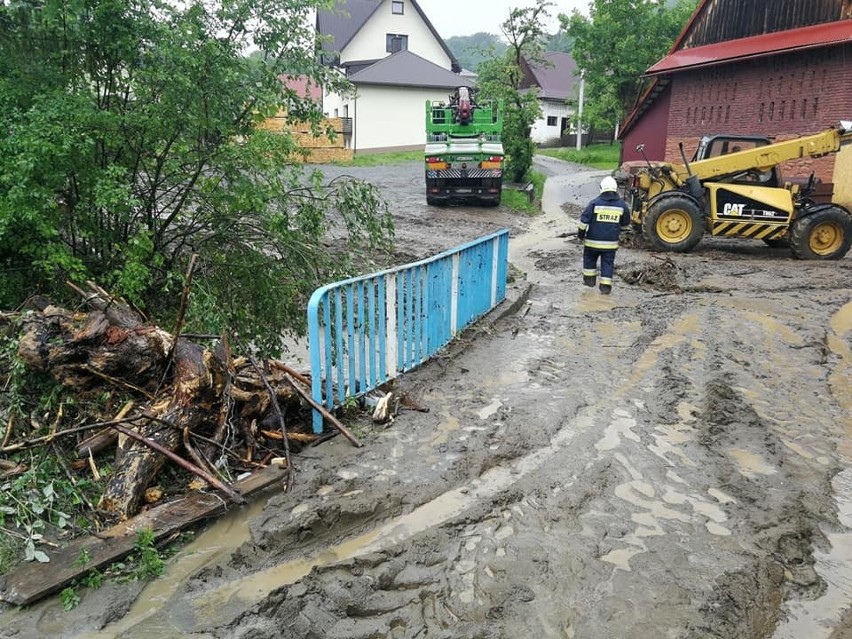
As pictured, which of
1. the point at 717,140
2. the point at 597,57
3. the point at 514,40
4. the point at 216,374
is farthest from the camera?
the point at 597,57

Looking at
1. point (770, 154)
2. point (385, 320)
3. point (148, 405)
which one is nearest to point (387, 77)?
point (770, 154)

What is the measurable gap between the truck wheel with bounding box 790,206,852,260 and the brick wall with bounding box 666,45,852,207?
521 centimetres

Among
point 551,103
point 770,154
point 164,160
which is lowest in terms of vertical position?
point 164,160

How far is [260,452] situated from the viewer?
15.6 feet

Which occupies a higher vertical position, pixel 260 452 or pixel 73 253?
pixel 73 253

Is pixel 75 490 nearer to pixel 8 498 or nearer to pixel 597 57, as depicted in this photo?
pixel 8 498

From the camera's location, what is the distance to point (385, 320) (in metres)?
5.68

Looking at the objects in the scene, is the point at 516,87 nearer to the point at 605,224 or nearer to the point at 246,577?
the point at 605,224

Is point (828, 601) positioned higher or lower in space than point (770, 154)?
lower

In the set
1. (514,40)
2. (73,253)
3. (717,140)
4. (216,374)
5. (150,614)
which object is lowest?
(150,614)

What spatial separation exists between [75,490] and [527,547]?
2.72 meters

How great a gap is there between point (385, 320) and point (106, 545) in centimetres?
276

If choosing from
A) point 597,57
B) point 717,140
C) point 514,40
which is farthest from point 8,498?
point 597,57

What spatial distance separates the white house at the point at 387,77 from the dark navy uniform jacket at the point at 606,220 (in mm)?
26783
